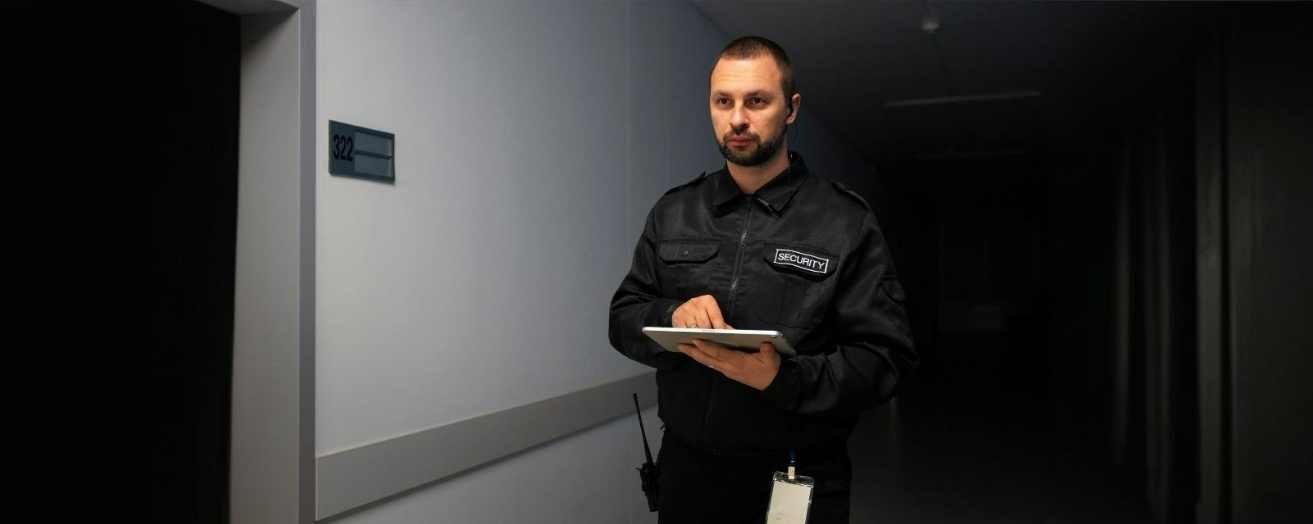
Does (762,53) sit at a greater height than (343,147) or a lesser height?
greater

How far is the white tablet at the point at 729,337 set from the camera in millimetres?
1348

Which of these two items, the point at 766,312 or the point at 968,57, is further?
the point at 968,57

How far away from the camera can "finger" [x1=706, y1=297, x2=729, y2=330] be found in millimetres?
1485

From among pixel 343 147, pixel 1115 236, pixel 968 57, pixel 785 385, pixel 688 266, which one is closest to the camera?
pixel 785 385

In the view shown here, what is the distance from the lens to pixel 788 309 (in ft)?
5.26

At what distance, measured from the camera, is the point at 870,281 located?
5.25 ft

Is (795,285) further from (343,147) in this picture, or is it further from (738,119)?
(343,147)

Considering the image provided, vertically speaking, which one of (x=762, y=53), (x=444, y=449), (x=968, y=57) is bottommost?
(x=444, y=449)

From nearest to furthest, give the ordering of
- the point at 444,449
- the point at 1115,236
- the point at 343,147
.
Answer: the point at 343,147 → the point at 444,449 → the point at 1115,236

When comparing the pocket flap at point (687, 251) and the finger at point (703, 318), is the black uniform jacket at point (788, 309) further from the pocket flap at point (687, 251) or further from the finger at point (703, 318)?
the finger at point (703, 318)

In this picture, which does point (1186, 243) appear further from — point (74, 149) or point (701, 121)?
point (74, 149)

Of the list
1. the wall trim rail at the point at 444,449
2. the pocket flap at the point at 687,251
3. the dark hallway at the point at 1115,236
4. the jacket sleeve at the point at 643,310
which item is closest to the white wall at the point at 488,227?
the wall trim rail at the point at 444,449

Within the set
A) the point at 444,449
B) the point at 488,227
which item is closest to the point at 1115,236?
the point at 488,227

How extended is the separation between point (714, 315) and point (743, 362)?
0.10 metres
